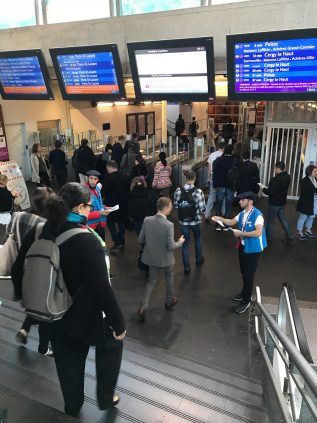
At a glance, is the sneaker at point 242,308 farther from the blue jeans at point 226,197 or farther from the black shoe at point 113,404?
the blue jeans at point 226,197

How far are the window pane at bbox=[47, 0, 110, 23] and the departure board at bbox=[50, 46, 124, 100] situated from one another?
1206 millimetres

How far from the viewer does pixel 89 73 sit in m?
5.63

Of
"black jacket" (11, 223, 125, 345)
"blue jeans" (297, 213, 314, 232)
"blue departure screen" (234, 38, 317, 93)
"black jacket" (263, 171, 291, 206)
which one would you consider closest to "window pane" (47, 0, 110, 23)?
"blue departure screen" (234, 38, 317, 93)

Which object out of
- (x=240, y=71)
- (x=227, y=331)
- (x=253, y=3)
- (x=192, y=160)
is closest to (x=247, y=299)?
(x=227, y=331)

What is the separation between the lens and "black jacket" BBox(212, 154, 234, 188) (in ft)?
20.7

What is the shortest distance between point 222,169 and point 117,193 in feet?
6.72

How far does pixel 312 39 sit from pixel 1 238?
5.66m

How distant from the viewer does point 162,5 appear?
5.87 m

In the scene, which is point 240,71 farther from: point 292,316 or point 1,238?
point 1,238

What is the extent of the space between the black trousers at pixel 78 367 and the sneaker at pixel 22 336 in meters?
1.11

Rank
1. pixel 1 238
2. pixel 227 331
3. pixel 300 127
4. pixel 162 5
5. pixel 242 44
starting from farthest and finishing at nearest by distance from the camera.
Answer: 1. pixel 300 127
2. pixel 1 238
3. pixel 162 5
4. pixel 242 44
5. pixel 227 331

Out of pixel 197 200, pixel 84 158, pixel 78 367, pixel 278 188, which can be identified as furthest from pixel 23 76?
pixel 78 367

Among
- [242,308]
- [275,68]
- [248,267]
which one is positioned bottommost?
[242,308]

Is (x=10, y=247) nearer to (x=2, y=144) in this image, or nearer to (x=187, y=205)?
(x=187, y=205)
